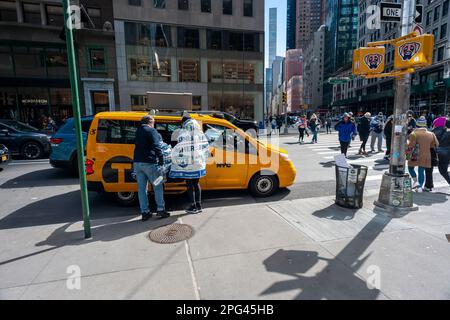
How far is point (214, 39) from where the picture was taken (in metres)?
28.2

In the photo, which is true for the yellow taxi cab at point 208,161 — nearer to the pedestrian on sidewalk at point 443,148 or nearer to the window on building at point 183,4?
the pedestrian on sidewalk at point 443,148

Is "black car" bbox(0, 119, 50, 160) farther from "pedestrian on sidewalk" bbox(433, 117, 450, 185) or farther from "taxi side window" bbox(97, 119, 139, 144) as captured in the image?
"pedestrian on sidewalk" bbox(433, 117, 450, 185)

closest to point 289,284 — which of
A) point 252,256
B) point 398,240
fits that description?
point 252,256

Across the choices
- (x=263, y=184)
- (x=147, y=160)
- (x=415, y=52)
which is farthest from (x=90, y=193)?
(x=415, y=52)

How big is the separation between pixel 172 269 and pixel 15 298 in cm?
163

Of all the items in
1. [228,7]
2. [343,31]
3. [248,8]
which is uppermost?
[343,31]

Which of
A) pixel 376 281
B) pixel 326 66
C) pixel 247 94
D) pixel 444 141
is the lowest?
pixel 376 281

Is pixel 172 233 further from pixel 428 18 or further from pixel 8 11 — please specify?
pixel 428 18

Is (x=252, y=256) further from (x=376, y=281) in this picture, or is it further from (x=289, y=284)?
(x=376, y=281)

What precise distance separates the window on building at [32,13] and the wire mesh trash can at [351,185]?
2851 cm

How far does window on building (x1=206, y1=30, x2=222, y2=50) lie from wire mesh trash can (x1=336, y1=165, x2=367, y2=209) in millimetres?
25965

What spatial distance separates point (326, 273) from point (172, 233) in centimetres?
236

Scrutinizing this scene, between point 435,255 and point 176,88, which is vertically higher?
point 176,88

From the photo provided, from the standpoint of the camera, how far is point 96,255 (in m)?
3.63
